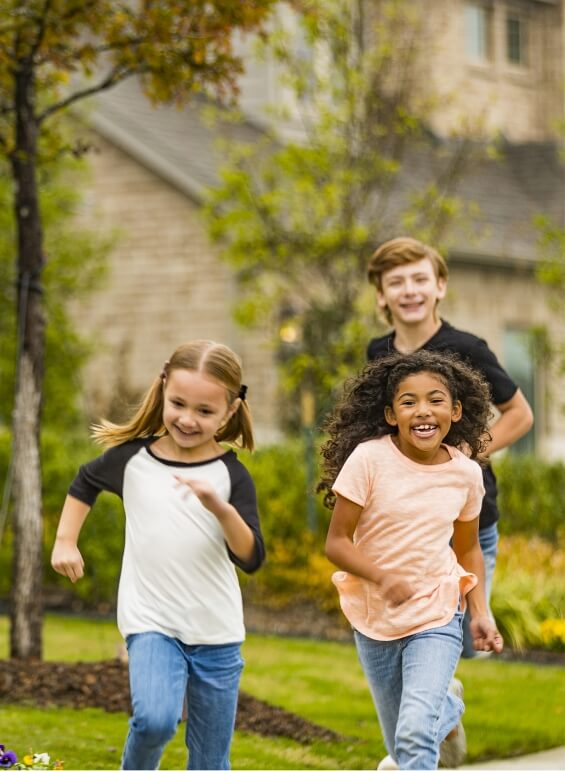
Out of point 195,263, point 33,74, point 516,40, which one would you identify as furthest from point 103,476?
point 516,40

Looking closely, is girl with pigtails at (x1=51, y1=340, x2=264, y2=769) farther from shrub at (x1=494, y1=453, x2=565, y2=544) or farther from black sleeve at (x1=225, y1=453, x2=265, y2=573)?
shrub at (x1=494, y1=453, x2=565, y2=544)

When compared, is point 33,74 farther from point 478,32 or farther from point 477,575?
point 478,32

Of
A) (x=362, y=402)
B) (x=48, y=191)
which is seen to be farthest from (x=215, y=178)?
(x=362, y=402)

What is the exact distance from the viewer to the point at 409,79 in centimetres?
1284

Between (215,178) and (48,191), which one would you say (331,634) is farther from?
(215,178)

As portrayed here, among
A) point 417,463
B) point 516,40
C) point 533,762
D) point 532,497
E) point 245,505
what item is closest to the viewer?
point 245,505

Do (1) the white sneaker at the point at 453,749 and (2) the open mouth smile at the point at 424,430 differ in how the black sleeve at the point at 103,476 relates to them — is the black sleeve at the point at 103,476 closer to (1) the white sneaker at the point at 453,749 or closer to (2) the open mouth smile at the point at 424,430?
(2) the open mouth smile at the point at 424,430

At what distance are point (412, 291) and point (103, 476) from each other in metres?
1.72

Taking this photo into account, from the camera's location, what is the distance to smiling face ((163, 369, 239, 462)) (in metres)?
4.21

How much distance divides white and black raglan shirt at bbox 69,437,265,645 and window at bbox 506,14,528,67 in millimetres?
23345

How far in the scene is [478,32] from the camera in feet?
84.2

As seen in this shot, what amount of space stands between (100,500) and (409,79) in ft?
15.1

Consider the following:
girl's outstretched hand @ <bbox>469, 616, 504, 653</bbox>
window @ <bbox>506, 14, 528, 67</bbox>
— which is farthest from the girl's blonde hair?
window @ <bbox>506, 14, 528, 67</bbox>

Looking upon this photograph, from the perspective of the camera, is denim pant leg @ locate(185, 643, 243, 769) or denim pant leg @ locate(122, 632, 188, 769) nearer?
denim pant leg @ locate(122, 632, 188, 769)
